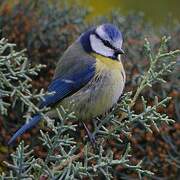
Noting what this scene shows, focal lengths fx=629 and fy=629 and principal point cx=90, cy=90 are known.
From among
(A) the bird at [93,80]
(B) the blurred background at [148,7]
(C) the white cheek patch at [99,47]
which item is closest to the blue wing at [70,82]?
(A) the bird at [93,80]

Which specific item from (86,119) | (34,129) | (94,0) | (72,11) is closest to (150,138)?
(86,119)

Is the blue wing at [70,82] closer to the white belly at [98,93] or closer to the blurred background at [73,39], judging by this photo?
the white belly at [98,93]

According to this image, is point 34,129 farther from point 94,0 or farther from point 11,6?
point 94,0

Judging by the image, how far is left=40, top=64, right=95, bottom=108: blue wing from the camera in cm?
322

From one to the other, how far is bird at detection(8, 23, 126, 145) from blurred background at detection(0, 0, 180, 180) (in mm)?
175

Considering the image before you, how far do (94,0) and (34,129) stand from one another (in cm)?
288

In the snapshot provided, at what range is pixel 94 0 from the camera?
5.95m

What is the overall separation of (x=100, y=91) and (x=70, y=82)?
0.55 feet

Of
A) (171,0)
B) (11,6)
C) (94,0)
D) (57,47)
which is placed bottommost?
(171,0)

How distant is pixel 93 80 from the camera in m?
3.27

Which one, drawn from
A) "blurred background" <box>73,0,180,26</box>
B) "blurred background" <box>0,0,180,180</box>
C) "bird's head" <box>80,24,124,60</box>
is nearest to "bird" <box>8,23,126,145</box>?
"bird's head" <box>80,24,124,60</box>

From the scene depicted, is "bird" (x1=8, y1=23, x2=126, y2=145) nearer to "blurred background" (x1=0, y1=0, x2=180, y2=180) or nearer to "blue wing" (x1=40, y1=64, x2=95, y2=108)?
"blue wing" (x1=40, y1=64, x2=95, y2=108)

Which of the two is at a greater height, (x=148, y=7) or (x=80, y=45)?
(x=80, y=45)

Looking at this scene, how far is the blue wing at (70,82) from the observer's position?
322 centimetres
